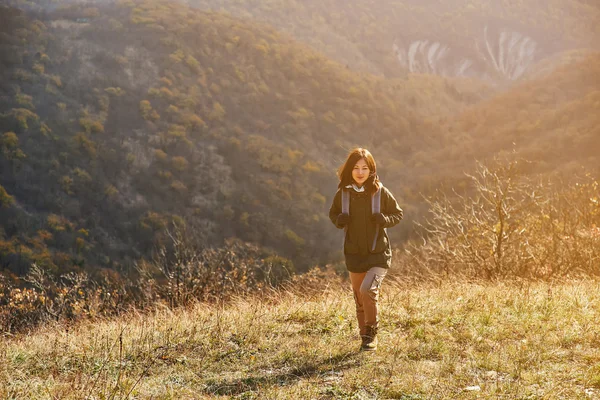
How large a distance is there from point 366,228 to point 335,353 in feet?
3.28

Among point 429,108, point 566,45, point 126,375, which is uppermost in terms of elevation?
point 566,45

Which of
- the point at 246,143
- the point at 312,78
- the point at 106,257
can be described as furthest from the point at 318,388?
the point at 312,78

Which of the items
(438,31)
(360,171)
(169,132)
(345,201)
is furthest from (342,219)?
(438,31)

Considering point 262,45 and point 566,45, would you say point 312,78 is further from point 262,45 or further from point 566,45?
point 566,45

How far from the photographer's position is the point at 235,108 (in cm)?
5372

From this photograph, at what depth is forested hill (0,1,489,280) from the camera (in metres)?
34.3

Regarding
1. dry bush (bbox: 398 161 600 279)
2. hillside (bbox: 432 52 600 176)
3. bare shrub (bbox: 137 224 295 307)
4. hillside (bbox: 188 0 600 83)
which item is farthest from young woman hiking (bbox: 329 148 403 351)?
hillside (bbox: 188 0 600 83)

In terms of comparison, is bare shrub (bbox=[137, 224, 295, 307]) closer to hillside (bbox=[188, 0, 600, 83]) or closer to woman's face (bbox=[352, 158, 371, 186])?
woman's face (bbox=[352, 158, 371, 186])

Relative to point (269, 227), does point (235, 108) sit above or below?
above

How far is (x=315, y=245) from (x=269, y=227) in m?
3.60

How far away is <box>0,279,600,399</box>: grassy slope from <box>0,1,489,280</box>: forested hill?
26792 mm

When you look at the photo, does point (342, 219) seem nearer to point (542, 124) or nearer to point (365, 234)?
point (365, 234)

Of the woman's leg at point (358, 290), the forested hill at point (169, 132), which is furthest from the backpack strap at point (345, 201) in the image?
the forested hill at point (169, 132)

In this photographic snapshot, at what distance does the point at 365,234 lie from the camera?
4199 mm
